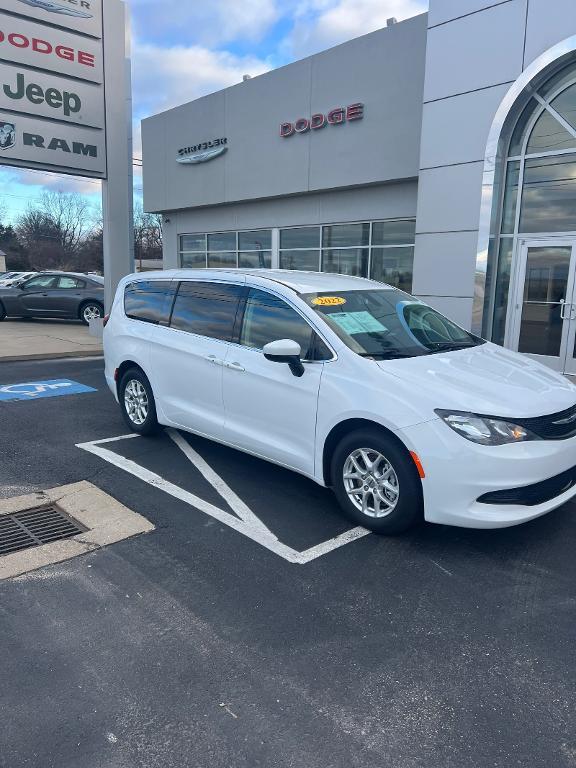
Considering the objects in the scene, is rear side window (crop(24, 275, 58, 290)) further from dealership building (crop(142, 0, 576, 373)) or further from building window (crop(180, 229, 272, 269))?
dealership building (crop(142, 0, 576, 373))

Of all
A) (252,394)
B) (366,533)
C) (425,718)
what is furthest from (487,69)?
(425,718)

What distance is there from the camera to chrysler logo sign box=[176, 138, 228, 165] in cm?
1698

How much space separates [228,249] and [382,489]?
1564 cm

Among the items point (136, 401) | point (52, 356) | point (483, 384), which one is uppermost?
point (483, 384)

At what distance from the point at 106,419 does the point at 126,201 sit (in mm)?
8945

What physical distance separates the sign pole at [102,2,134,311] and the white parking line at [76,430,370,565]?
29.9 ft

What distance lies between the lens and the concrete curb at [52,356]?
1152 cm

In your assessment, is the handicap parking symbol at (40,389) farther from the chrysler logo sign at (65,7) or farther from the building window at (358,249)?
the chrysler logo sign at (65,7)

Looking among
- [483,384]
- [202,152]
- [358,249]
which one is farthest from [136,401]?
[202,152]

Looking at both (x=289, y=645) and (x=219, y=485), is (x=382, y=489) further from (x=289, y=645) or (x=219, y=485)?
(x=219, y=485)

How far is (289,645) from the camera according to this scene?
2945mm

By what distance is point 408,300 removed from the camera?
548cm

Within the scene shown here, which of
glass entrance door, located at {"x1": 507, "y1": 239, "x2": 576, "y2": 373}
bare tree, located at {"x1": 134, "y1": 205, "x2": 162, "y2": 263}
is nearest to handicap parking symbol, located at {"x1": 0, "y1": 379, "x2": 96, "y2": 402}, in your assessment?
glass entrance door, located at {"x1": 507, "y1": 239, "x2": 576, "y2": 373}

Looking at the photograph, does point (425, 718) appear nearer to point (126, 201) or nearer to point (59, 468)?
point (59, 468)
